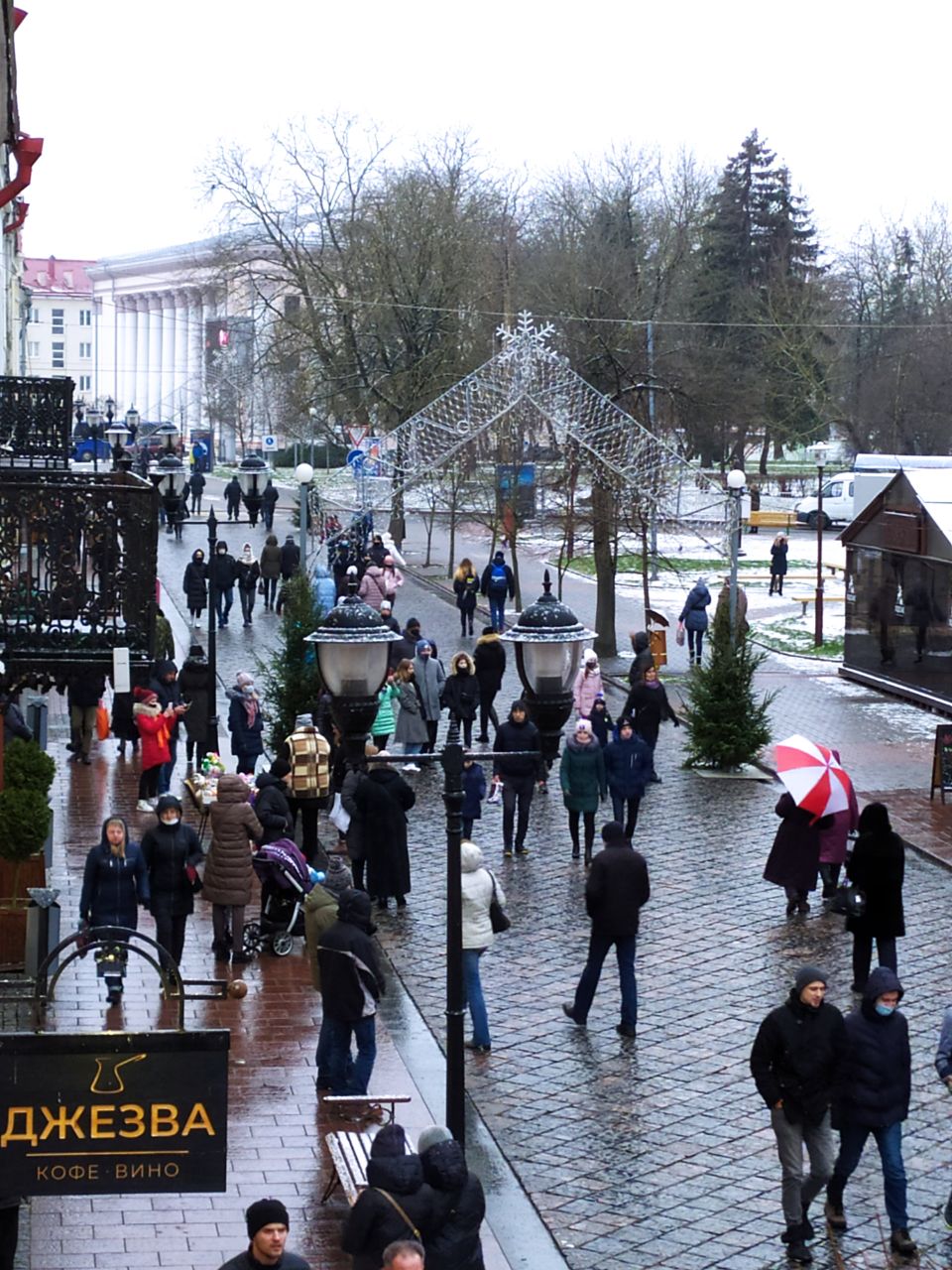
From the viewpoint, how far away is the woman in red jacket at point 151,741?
2062 centimetres

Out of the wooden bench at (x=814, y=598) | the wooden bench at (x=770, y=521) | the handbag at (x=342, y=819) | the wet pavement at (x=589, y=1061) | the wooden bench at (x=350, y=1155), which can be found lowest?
the wet pavement at (x=589, y=1061)

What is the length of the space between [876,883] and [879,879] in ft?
0.13

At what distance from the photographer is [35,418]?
72.7 feet

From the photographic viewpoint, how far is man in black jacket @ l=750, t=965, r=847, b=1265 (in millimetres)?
10133

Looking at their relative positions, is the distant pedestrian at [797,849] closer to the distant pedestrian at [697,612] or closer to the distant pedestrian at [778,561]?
the distant pedestrian at [697,612]

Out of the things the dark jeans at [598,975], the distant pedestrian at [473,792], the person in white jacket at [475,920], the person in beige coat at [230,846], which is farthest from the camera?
the distant pedestrian at [473,792]

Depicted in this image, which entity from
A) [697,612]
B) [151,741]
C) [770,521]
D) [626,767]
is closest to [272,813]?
[626,767]

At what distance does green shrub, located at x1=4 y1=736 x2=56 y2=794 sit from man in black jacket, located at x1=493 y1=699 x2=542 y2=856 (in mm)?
4594

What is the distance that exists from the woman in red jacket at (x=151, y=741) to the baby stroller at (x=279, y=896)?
5.07 metres

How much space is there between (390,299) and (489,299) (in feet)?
10.9

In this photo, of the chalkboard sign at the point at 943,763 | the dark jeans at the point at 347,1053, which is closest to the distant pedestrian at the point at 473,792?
the chalkboard sign at the point at 943,763

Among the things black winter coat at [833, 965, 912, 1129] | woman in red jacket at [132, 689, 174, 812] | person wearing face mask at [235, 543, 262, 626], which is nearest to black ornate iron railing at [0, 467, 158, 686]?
black winter coat at [833, 965, 912, 1129]

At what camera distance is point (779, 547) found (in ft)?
137

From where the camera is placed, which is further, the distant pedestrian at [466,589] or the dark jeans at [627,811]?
the distant pedestrian at [466,589]
